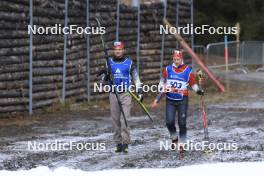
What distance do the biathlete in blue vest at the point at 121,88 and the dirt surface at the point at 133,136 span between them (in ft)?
0.91

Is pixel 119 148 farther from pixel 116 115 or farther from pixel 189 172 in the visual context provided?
pixel 189 172

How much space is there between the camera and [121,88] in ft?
39.2

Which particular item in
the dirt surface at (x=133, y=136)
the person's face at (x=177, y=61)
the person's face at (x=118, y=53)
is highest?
the person's face at (x=118, y=53)

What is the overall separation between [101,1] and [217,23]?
23.5 metres

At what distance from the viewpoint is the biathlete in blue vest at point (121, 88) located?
39.0 feet

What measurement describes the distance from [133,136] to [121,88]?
7.06ft

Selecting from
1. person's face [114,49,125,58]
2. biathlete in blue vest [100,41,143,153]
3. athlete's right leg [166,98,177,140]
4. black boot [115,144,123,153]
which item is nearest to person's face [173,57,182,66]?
athlete's right leg [166,98,177,140]

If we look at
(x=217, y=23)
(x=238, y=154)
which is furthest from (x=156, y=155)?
(x=217, y=23)

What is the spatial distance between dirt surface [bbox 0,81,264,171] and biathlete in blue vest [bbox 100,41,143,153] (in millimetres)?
277

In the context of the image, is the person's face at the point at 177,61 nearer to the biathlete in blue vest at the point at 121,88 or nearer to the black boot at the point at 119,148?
the biathlete in blue vest at the point at 121,88

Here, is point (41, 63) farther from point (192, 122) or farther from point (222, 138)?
point (222, 138)

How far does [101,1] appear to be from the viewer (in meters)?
20.6

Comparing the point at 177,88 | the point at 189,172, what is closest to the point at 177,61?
the point at 177,88

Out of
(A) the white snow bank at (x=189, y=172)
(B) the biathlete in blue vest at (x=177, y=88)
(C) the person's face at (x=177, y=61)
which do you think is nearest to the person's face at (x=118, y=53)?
(B) the biathlete in blue vest at (x=177, y=88)
